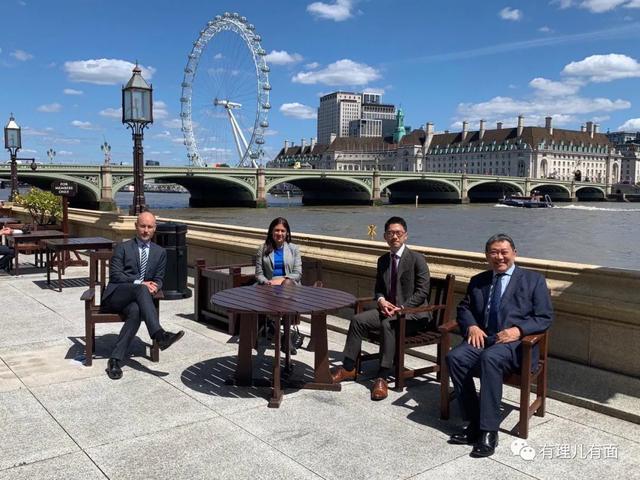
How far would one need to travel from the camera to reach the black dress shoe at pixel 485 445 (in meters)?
3.63

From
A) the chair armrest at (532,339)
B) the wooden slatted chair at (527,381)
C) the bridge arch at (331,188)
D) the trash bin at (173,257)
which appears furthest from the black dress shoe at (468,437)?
the bridge arch at (331,188)

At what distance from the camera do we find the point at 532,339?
385 cm

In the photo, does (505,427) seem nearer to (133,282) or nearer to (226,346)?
(226,346)

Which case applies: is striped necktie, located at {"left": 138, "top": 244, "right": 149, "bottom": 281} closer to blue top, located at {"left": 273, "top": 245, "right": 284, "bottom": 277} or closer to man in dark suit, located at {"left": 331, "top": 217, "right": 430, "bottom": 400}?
blue top, located at {"left": 273, "top": 245, "right": 284, "bottom": 277}

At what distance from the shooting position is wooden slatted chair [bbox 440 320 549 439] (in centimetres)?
380

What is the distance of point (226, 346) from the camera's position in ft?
20.1

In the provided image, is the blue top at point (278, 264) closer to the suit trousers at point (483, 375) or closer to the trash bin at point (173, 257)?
the suit trousers at point (483, 375)

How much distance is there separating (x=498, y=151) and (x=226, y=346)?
161791 mm

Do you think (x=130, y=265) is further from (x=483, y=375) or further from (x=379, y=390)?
(x=483, y=375)

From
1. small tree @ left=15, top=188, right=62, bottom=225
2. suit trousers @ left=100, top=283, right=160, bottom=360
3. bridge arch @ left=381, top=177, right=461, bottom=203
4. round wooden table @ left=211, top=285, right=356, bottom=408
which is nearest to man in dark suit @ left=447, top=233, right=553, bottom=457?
round wooden table @ left=211, top=285, right=356, bottom=408

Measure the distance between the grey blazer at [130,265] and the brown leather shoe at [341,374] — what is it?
6.10 feet

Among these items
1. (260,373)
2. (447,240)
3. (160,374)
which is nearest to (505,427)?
(260,373)

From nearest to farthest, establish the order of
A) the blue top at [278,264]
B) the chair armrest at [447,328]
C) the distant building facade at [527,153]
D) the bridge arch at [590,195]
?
1. the chair armrest at [447,328]
2. the blue top at [278,264]
3. the bridge arch at [590,195]
4. the distant building facade at [527,153]

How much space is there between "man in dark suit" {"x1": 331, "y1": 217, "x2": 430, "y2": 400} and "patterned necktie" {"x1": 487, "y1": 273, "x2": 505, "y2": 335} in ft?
2.69
